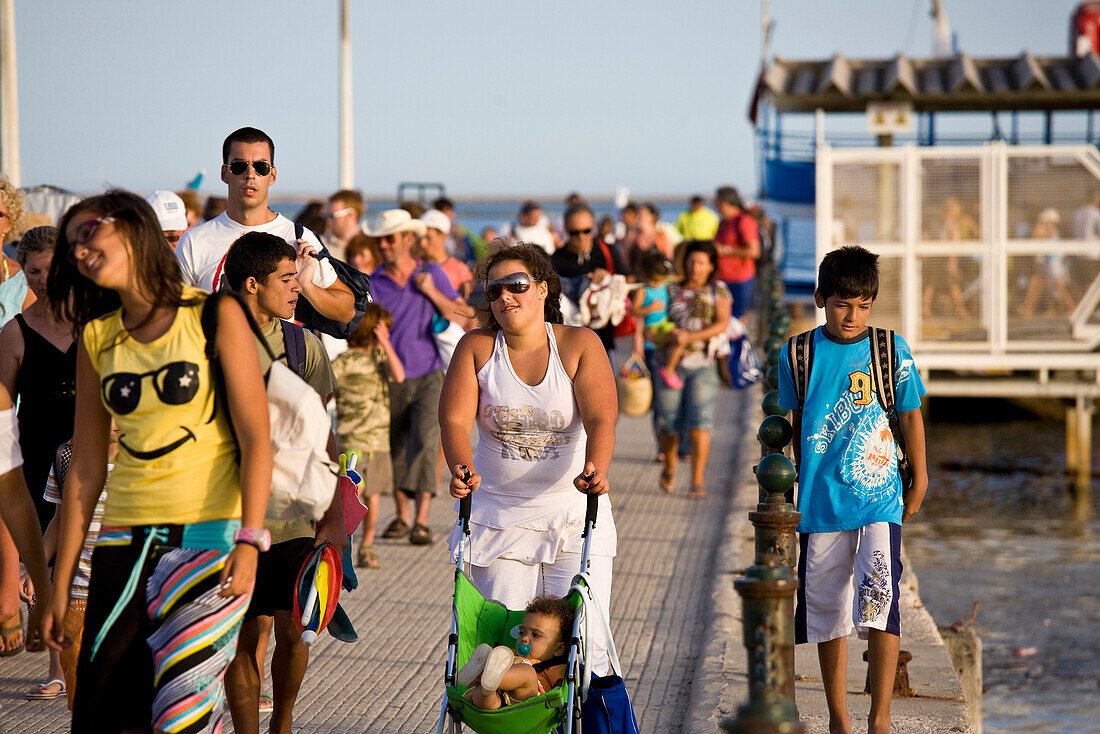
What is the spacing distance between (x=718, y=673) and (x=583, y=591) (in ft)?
6.27

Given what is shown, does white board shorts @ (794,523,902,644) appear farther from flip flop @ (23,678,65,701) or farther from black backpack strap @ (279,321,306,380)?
flip flop @ (23,678,65,701)

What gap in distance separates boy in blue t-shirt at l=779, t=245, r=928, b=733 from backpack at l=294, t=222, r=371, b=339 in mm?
1916

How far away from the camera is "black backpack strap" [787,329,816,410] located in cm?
486

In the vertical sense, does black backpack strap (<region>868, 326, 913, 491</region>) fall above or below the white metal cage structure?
below

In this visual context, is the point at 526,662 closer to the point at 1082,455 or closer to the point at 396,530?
the point at 396,530

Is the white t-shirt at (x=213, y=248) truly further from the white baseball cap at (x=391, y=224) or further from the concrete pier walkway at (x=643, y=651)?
the white baseball cap at (x=391, y=224)

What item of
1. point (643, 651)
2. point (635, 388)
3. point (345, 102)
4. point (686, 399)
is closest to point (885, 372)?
point (643, 651)

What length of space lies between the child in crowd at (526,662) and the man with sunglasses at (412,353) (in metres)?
4.47

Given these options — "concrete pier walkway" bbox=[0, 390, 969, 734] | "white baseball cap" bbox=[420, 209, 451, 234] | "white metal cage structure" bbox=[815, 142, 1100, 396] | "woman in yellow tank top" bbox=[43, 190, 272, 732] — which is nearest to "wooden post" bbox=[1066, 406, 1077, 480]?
"white metal cage structure" bbox=[815, 142, 1100, 396]

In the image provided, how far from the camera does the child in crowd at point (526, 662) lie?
4.10 m

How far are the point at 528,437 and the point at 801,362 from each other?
3.54 feet

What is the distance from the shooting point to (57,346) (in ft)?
16.8

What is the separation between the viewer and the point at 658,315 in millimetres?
10891

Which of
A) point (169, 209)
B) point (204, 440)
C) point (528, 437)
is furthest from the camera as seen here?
point (169, 209)
